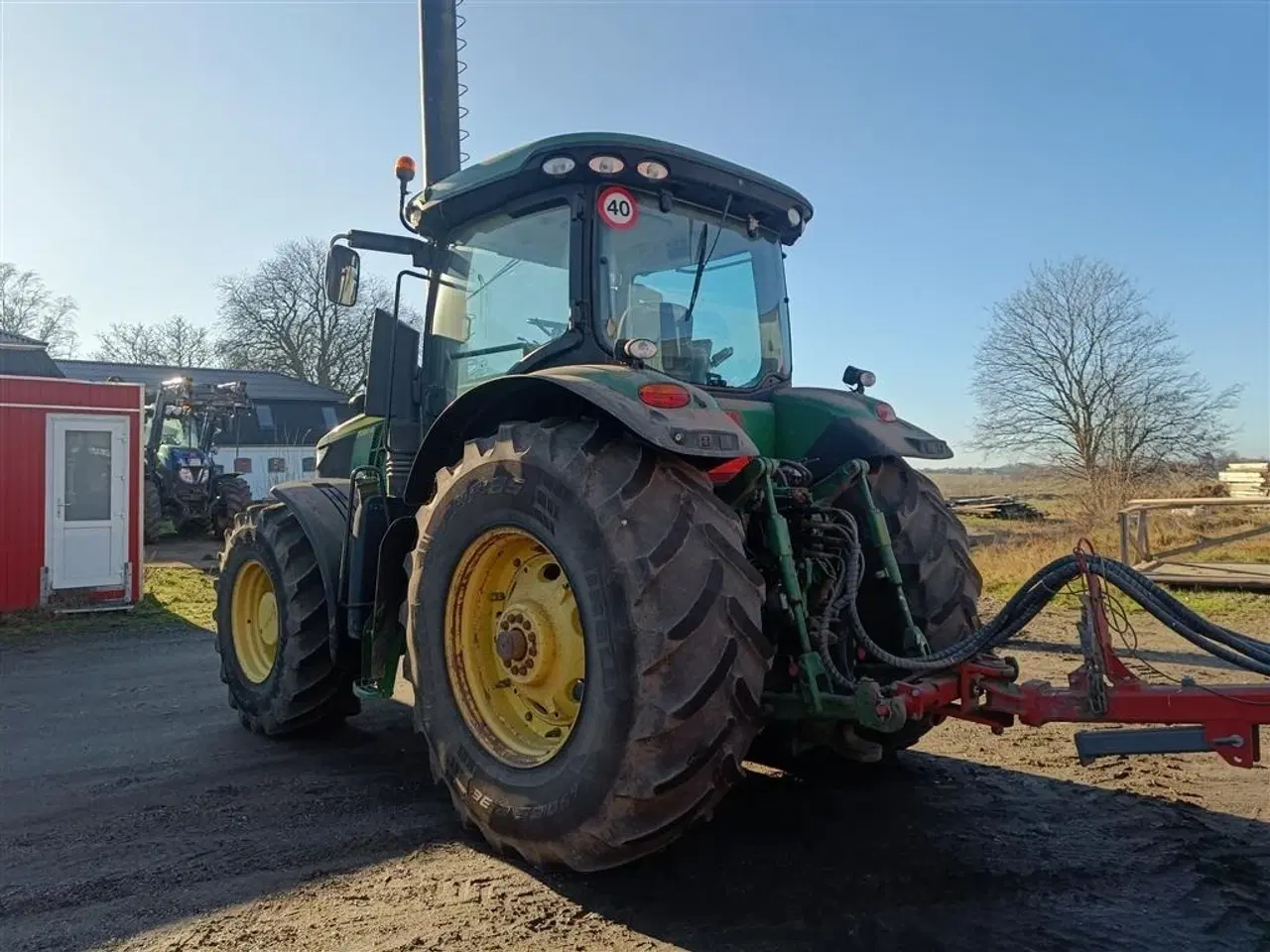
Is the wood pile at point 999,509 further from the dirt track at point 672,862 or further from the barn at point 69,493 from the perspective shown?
the dirt track at point 672,862

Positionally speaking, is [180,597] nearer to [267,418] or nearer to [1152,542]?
[1152,542]

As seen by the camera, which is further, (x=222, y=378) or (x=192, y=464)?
(x=222, y=378)

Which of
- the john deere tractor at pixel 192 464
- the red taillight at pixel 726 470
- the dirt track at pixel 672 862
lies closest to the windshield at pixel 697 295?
the red taillight at pixel 726 470

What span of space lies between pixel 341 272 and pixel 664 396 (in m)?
2.30

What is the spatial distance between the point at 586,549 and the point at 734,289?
1872 millimetres

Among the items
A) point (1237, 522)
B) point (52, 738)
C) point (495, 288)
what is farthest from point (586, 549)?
point (1237, 522)

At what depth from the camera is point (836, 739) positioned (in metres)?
3.88

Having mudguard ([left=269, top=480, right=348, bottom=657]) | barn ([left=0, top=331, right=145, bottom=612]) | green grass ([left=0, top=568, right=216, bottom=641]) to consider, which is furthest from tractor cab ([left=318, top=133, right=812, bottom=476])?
barn ([left=0, top=331, right=145, bottom=612])

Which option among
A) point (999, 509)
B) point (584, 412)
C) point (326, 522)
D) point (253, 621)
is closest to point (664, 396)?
point (584, 412)

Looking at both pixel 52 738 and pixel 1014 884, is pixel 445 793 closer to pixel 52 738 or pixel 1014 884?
pixel 1014 884

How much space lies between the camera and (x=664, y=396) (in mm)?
3086

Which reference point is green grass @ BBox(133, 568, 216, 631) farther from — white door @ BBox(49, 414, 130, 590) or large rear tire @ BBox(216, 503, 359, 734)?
large rear tire @ BBox(216, 503, 359, 734)

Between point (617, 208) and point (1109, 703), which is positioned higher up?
point (617, 208)

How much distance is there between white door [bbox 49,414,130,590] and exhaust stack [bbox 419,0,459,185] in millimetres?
5775
